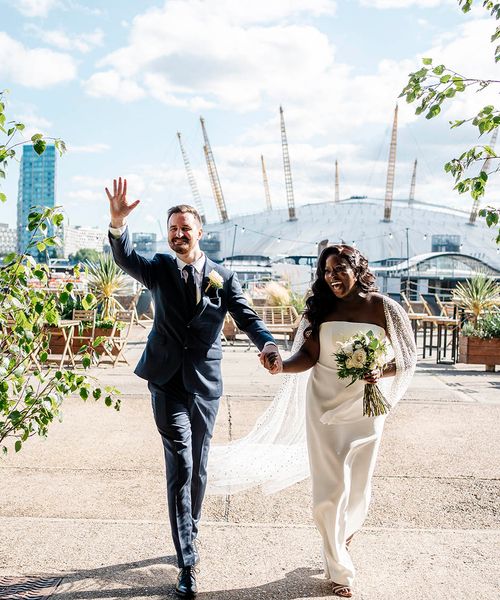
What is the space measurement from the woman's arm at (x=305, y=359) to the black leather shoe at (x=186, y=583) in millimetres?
1108

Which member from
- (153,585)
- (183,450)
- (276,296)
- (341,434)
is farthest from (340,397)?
(276,296)

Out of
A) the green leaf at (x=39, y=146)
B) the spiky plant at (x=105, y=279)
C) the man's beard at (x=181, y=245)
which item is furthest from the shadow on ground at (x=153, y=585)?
the spiky plant at (x=105, y=279)

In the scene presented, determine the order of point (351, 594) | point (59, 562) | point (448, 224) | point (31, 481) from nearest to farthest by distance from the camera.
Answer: point (351, 594)
point (59, 562)
point (31, 481)
point (448, 224)

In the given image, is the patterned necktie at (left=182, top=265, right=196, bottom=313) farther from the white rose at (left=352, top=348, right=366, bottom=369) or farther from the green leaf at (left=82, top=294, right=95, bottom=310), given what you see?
the white rose at (left=352, top=348, right=366, bottom=369)

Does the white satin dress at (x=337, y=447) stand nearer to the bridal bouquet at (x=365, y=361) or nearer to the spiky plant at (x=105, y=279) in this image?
the bridal bouquet at (x=365, y=361)

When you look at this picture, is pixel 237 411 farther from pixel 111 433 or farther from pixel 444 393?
pixel 444 393

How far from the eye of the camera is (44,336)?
3604mm

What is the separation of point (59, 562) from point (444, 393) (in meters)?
6.97

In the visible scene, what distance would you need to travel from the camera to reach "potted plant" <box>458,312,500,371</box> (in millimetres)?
12594

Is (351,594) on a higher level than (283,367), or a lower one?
lower

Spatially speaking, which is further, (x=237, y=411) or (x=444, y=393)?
(x=444, y=393)

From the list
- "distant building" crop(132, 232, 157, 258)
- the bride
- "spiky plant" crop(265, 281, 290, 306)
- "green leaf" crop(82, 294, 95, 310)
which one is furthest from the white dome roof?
"green leaf" crop(82, 294, 95, 310)

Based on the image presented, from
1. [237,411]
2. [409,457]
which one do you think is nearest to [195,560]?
[409,457]

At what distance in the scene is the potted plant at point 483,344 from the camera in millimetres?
12594
